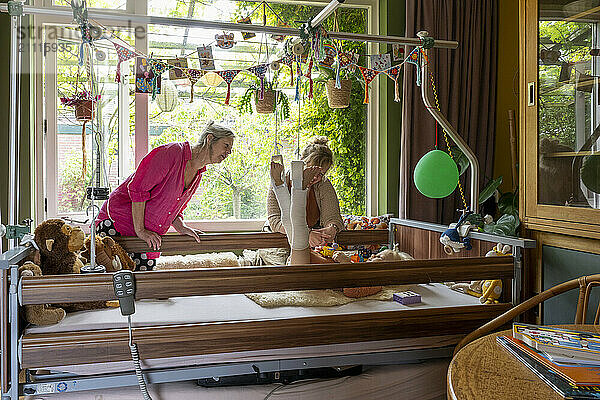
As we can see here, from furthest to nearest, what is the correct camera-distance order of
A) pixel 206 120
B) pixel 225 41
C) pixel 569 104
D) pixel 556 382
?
pixel 206 120
pixel 225 41
pixel 569 104
pixel 556 382

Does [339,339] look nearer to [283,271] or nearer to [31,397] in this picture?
[283,271]

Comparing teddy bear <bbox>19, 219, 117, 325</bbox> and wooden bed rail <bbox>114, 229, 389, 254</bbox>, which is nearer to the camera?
teddy bear <bbox>19, 219, 117, 325</bbox>

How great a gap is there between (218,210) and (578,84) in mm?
2152

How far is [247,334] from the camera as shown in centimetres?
181

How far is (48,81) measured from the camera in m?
3.20

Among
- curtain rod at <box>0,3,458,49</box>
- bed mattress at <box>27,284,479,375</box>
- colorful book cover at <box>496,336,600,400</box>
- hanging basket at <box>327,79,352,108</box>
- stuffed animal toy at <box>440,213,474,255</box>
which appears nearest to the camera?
colorful book cover at <box>496,336,600,400</box>

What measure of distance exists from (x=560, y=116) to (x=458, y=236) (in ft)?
2.15

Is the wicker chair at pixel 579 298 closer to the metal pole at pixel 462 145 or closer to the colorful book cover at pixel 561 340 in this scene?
the colorful book cover at pixel 561 340

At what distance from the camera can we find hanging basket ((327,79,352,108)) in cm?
312

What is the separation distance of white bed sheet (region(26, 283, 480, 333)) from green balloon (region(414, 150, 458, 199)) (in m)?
0.45

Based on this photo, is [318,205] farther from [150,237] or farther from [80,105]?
[80,105]

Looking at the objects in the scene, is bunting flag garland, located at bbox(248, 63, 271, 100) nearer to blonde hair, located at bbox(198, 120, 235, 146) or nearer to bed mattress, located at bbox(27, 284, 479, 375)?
blonde hair, located at bbox(198, 120, 235, 146)

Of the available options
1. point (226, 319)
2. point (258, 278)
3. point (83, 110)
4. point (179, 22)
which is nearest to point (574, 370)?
point (258, 278)

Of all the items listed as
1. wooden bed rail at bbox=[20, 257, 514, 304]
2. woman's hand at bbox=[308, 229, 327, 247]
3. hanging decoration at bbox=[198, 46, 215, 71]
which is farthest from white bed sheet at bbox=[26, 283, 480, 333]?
hanging decoration at bbox=[198, 46, 215, 71]
